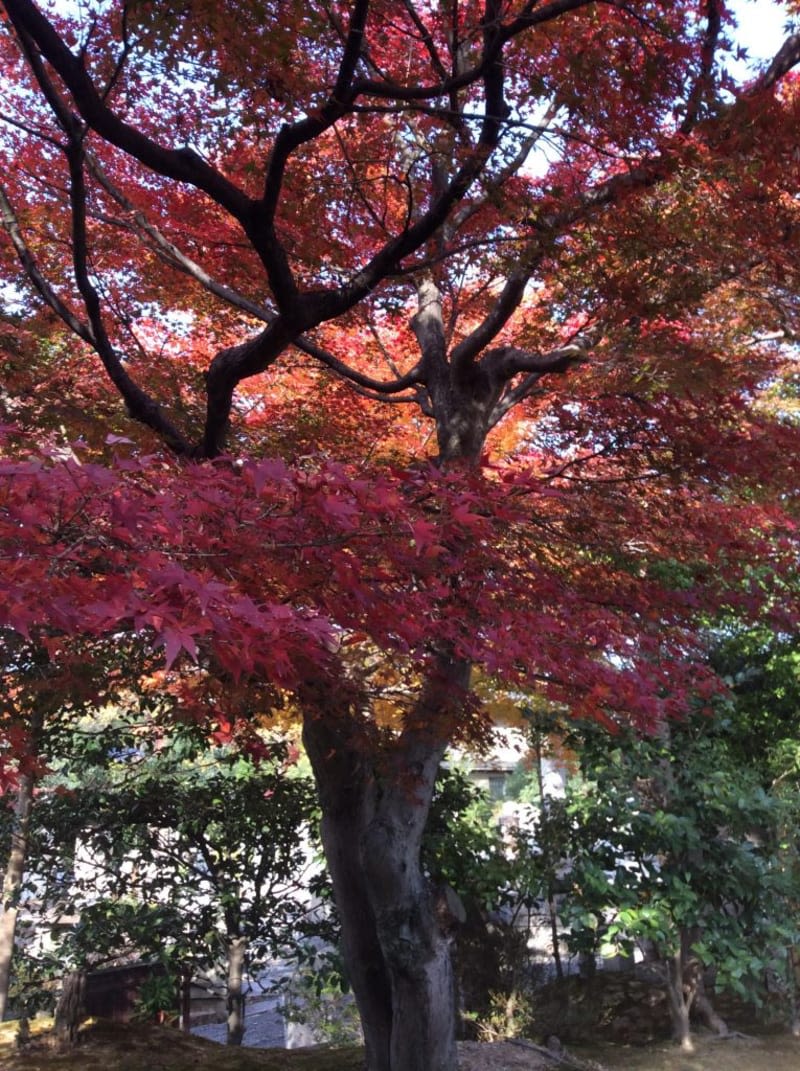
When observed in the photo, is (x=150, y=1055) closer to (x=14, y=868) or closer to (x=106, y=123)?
(x=14, y=868)

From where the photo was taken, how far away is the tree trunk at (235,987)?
7164 mm

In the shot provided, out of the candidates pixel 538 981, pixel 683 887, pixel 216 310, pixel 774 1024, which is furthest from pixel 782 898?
pixel 216 310

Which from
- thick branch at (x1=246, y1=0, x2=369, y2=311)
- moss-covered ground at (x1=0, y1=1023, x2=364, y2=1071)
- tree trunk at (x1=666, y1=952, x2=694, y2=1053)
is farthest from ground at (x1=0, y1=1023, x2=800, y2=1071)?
thick branch at (x1=246, y1=0, x2=369, y2=311)

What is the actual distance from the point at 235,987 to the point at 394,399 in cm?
528

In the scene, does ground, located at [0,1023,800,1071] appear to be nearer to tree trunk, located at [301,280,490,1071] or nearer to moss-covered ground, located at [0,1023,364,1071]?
moss-covered ground, located at [0,1023,364,1071]

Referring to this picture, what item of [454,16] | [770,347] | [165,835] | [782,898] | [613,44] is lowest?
[782,898]

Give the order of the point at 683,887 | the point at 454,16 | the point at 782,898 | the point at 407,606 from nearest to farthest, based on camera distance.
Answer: the point at 407,606, the point at 454,16, the point at 683,887, the point at 782,898

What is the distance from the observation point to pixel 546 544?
224 inches

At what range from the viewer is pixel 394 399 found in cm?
673

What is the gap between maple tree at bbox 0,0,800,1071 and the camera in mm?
3014

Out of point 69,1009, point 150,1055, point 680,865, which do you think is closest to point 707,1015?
point 680,865

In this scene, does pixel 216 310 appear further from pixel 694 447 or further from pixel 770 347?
pixel 770 347

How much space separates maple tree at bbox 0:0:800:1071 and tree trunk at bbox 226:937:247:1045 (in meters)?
2.21

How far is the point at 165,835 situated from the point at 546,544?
4.58m
